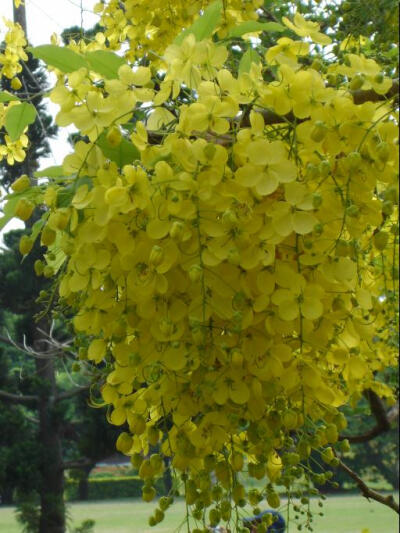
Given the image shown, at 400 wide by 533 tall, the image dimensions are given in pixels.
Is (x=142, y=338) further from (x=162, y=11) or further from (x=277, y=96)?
(x=162, y=11)

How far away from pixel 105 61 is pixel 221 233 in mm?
186

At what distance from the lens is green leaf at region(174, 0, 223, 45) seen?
1.73 ft

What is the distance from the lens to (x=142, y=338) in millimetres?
487

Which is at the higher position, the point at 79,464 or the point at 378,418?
the point at 378,418

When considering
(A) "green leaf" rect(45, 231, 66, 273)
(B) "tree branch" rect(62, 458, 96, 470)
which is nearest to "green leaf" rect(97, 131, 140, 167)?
(A) "green leaf" rect(45, 231, 66, 273)

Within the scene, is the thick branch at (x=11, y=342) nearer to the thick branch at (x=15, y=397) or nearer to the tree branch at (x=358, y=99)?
the thick branch at (x=15, y=397)

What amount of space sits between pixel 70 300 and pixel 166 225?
0.15 metres

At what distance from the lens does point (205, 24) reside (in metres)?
0.53

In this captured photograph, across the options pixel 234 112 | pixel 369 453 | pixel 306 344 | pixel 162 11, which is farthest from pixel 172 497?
pixel 369 453

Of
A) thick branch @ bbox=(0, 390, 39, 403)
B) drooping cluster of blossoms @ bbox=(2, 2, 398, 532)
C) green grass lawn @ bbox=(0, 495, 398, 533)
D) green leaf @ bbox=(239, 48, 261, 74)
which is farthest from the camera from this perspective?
green grass lawn @ bbox=(0, 495, 398, 533)

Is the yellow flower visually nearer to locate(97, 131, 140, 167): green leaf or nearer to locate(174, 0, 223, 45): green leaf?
locate(174, 0, 223, 45): green leaf

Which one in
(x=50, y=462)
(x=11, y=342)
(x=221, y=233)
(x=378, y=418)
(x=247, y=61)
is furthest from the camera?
(x=50, y=462)

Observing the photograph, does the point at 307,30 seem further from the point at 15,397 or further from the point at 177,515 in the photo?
the point at 177,515

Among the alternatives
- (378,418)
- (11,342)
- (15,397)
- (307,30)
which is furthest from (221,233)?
(15,397)
